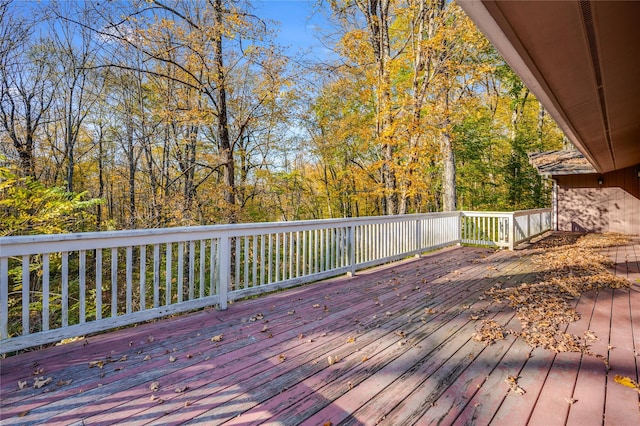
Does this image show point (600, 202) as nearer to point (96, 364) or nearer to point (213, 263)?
point (213, 263)

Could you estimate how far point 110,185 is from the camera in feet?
33.4

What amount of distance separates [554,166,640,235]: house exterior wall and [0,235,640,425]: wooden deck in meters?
9.24

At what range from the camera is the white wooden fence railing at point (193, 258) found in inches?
94.1

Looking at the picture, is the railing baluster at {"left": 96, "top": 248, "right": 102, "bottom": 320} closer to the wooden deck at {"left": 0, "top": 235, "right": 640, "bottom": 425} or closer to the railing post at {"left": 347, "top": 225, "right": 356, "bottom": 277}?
the wooden deck at {"left": 0, "top": 235, "right": 640, "bottom": 425}

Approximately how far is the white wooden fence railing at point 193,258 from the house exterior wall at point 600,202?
231 centimetres

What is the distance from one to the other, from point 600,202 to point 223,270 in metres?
12.7

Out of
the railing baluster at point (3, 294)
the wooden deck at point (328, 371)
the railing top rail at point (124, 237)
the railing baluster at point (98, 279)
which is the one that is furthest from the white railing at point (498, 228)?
the railing baluster at point (3, 294)

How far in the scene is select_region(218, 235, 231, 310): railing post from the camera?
11.2 feet

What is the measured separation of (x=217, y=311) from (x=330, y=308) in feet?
4.09

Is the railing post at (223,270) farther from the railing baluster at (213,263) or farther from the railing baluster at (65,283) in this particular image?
the railing baluster at (65,283)

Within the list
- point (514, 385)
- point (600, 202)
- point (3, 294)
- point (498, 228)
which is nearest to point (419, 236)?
point (498, 228)

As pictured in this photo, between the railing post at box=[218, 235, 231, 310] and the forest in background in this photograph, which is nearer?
the railing post at box=[218, 235, 231, 310]

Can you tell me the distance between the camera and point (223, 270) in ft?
11.2

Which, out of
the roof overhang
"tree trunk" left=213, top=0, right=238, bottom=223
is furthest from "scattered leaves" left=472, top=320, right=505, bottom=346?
"tree trunk" left=213, top=0, right=238, bottom=223
